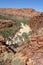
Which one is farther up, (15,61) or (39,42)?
(39,42)

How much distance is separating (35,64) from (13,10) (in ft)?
236

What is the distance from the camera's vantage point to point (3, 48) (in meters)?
16.2

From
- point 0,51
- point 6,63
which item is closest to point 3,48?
point 0,51

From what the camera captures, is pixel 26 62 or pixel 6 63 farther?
pixel 6 63

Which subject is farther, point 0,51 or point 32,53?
point 0,51

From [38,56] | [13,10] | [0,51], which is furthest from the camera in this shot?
[13,10]

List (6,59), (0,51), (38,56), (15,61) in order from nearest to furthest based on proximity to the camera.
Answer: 1. (38,56)
2. (15,61)
3. (6,59)
4. (0,51)

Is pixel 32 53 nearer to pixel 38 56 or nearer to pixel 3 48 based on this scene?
pixel 38 56

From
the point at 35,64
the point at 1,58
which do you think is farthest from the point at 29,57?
the point at 1,58

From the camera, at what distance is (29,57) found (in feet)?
38.8

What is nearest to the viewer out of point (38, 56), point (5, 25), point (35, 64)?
point (35, 64)

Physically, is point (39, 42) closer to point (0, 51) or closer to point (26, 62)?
point (26, 62)

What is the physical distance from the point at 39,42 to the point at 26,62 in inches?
61.2

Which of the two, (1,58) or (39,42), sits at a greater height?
(39,42)
